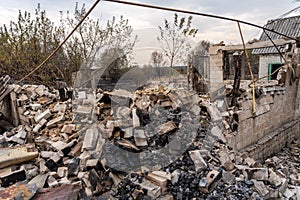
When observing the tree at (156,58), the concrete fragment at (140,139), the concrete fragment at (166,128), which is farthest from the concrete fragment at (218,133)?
the tree at (156,58)

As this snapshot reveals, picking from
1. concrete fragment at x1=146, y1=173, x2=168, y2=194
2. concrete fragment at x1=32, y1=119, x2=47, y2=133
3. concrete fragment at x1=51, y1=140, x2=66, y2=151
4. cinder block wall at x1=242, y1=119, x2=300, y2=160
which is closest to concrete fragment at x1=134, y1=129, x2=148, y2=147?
concrete fragment at x1=146, y1=173, x2=168, y2=194

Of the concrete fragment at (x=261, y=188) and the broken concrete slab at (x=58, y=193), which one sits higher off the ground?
the broken concrete slab at (x=58, y=193)

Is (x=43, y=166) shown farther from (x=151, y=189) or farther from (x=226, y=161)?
(x=226, y=161)

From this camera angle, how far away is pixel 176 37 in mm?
8000

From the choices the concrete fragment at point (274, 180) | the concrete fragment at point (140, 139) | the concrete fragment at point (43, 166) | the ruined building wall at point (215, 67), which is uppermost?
the ruined building wall at point (215, 67)

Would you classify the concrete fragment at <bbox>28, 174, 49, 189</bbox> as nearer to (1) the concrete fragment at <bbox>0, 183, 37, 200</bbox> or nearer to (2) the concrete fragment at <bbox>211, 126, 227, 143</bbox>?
(1) the concrete fragment at <bbox>0, 183, 37, 200</bbox>

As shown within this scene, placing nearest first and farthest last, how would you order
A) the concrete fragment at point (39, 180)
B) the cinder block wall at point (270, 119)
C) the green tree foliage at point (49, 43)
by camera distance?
the concrete fragment at point (39, 180)
the cinder block wall at point (270, 119)
the green tree foliage at point (49, 43)

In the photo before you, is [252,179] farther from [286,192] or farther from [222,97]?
[222,97]

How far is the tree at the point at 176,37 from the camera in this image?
22.9 feet

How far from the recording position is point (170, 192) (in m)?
2.42

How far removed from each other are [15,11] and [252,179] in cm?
928

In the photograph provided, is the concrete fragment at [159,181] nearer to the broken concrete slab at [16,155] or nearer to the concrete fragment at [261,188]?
the concrete fragment at [261,188]

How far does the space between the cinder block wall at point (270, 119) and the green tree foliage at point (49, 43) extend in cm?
511

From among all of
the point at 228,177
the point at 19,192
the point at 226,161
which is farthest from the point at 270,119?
the point at 19,192
